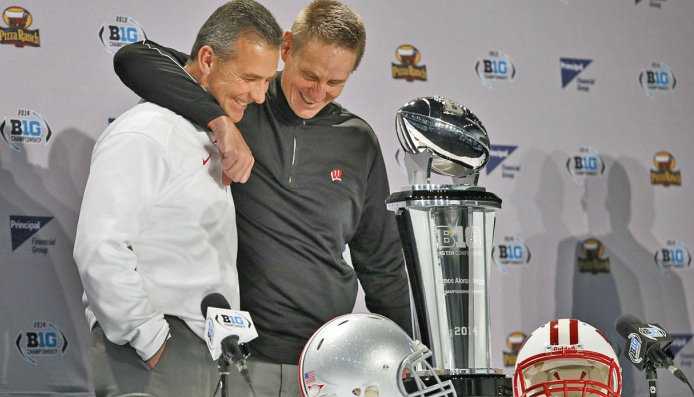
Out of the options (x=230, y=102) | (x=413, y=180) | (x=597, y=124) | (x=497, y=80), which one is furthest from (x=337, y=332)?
(x=597, y=124)

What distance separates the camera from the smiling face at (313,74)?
9.89 ft

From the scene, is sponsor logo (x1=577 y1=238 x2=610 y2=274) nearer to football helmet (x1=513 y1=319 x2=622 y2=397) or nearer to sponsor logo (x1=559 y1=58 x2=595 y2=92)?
sponsor logo (x1=559 y1=58 x2=595 y2=92)

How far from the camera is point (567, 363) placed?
8.82ft

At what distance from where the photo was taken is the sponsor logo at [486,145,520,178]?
14.0ft

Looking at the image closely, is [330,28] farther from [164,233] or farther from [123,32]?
[123,32]

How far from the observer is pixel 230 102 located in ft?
9.29

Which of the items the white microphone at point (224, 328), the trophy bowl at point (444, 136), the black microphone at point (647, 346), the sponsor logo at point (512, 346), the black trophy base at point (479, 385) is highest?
the trophy bowl at point (444, 136)

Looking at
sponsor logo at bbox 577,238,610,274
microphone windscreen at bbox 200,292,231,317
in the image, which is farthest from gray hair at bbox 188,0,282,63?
sponsor logo at bbox 577,238,610,274

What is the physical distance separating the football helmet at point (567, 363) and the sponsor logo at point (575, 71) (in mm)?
1980

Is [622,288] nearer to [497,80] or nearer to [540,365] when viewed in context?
[497,80]

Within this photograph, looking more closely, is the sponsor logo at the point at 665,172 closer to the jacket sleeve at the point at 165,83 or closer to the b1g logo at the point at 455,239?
the b1g logo at the point at 455,239

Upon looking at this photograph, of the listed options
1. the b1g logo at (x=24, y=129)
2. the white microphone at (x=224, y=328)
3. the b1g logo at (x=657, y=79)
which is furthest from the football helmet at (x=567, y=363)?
the b1g logo at (x=657, y=79)

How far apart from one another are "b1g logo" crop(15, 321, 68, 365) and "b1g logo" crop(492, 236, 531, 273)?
188 centimetres

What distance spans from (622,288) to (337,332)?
243cm
